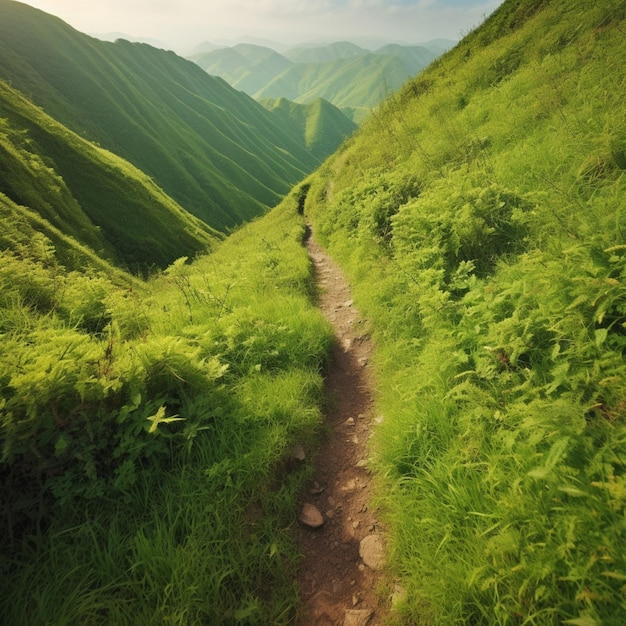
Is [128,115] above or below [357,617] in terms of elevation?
above

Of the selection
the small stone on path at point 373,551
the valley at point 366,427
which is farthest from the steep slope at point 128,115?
the small stone on path at point 373,551

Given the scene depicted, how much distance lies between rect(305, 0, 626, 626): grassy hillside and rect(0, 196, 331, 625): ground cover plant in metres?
1.28

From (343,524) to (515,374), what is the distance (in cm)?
246

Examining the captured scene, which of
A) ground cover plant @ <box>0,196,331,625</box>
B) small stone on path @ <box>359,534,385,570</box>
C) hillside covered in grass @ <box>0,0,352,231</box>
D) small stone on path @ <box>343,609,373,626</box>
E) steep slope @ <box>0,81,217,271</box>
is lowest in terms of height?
small stone on path @ <box>343,609,373,626</box>

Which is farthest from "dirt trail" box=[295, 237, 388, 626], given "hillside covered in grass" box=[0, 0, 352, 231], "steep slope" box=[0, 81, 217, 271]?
"hillside covered in grass" box=[0, 0, 352, 231]

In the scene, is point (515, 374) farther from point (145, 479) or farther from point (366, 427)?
point (145, 479)

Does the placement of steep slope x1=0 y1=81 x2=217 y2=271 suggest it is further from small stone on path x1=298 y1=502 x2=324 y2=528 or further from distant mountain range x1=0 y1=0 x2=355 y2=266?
small stone on path x1=298 y1=502 x2=324 y2=528

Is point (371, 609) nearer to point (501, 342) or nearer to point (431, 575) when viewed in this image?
point (431, 575)

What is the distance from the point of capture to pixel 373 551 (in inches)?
137

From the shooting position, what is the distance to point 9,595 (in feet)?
9.46

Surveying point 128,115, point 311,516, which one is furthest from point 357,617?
point 128,115

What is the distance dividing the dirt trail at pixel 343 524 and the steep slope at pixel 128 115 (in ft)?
251

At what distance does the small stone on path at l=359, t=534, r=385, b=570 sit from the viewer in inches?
133

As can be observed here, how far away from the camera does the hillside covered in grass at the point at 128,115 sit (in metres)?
73.8
